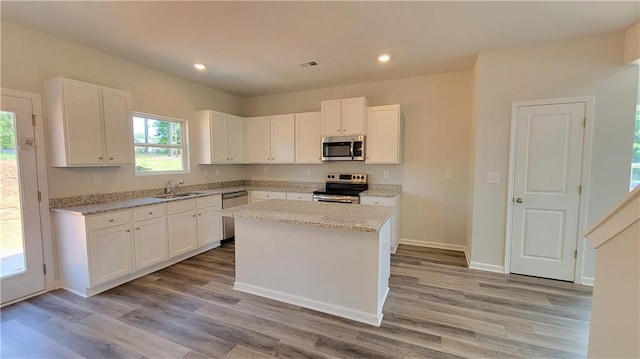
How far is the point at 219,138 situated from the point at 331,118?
198 centimetres

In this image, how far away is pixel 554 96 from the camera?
307 centimetres

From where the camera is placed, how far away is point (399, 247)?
434 cm

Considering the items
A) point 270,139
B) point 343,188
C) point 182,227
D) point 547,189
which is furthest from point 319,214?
point 270,139

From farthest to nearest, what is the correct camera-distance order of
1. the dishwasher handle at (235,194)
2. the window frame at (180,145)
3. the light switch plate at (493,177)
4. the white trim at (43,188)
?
1. the dishwasher handle at (235,194)
2. the window frame at (180,145)
3. the light switch plate at (493,177)
4. the white trim at (43,188)

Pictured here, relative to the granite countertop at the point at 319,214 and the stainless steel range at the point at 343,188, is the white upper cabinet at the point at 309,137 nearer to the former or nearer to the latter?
the stainless steel range at the point at 343,188

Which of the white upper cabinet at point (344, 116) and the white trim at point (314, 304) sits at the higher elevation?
the white upper cabinet at point (344, 116)

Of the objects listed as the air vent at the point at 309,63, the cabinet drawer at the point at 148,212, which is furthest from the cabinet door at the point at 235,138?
the air vent at the point at 309,63

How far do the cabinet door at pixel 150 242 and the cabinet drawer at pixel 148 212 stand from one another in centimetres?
5

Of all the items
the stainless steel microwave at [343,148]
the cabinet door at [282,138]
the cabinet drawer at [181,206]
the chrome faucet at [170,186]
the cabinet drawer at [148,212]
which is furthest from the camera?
the cabinet door at [282,138]

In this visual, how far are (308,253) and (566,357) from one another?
206cm

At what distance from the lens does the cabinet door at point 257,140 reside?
5.12 m

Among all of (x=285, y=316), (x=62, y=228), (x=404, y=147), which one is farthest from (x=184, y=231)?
(x=404, y=147)

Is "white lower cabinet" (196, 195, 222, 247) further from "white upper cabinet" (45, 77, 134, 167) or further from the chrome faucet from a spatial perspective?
"white upper cabinet" (45, 77, 134, 167)

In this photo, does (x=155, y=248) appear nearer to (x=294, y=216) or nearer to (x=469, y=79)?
(x=294, y=216)
